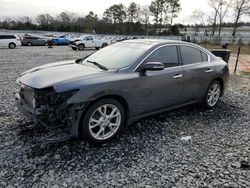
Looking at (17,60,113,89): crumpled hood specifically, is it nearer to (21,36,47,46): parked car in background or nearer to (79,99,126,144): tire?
(79,99,126,144): tire

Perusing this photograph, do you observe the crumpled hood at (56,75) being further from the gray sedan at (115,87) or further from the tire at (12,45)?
the tire at (12,45)

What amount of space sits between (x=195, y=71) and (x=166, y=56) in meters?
0.75

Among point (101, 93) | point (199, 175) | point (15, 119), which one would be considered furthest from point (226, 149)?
point (15, 119)

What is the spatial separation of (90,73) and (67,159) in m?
1.25

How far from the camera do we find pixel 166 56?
426cm

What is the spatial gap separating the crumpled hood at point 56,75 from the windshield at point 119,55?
29 cm

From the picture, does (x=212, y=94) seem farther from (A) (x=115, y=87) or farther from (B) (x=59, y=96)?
(B) (x=59, y=96)

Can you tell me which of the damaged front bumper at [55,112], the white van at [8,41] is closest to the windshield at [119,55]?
the damaged front bumper at [55,112]

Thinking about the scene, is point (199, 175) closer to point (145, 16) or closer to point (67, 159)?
point (67, 159)

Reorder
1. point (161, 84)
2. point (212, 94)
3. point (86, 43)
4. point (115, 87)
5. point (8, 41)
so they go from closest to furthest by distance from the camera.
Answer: point (115, 87) → point (161, 84) → point (212, 94) → point (8, 41) → point (86, 43)

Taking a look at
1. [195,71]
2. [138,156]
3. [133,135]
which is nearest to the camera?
[138,156]

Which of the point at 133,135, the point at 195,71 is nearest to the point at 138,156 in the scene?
the point at 133,135

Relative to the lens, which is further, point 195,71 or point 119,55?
point 195,71

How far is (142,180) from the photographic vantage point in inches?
110
